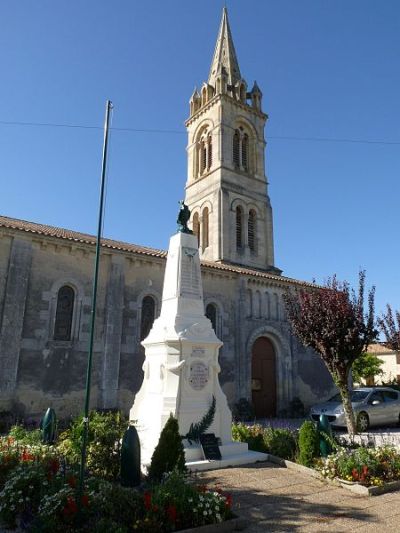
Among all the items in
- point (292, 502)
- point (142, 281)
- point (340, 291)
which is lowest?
point (292, 502)

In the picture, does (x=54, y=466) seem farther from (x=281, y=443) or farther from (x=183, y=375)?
(x=281, y=443)

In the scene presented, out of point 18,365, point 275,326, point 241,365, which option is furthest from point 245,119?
point 18,365

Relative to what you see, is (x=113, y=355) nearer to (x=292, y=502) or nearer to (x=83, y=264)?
(x=83, y=264)

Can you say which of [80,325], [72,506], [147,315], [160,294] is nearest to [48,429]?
[72,506]

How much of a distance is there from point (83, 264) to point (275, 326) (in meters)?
10.2

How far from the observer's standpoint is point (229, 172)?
27.8 m

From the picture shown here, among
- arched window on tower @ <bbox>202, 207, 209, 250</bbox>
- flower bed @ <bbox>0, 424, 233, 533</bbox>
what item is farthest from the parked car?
arched window on tower @ <bbox>202, 207, 209, 250</bbox>

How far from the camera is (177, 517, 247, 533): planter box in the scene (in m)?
5.23

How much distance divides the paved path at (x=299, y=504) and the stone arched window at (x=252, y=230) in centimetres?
1998

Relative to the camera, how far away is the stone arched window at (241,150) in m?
29.3

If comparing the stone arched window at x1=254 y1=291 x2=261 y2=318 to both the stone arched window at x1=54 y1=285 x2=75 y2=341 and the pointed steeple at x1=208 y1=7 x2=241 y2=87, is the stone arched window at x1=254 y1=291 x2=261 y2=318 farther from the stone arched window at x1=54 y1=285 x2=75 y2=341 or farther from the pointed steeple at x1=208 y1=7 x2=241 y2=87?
the pointed steeple at x1=208 y1=7 x2=241 y2=87

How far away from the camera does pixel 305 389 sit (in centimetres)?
2144

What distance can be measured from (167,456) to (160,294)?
409 inches

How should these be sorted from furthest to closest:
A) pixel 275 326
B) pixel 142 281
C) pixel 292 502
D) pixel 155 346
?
pixel 275 326 < pixel 142 281 < pixel 155 346 < pixel 292 502
